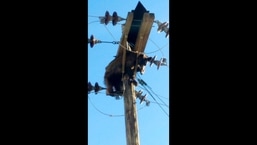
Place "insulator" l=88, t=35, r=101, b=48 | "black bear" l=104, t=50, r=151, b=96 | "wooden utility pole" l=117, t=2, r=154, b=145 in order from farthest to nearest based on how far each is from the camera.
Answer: "black bear" l=104, t=50, r=151, b=96 < "wooden utility pole" l=117, t=2, r=154, b=145 < "insulator" l=88, t=35, r=101, b=48

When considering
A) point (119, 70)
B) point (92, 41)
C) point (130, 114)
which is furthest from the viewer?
point (119, 70)

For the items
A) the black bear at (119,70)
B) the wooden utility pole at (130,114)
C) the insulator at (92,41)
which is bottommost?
the wooden utility pole at (130,114)

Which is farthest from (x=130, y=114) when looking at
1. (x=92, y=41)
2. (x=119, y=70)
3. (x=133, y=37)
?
(x=133, y=37)

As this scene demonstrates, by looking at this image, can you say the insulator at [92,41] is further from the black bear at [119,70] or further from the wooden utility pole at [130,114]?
the wooden utility pole at [130,114]

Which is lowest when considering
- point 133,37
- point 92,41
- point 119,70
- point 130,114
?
point 130,114

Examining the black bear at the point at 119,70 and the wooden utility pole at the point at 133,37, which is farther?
the black bear at the point at 119,70

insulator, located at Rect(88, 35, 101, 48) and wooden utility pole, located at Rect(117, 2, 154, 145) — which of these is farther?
wooden utility pole, located at Rect(117, 2, 154, 145)

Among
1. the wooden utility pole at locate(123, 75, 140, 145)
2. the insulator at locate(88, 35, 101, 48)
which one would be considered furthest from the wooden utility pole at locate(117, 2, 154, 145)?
the insulator at locate(88, 35, 101, 48)

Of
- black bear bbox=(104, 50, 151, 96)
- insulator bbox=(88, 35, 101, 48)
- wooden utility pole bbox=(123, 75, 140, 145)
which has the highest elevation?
insulator bbox=(88, 35, 101, 48)

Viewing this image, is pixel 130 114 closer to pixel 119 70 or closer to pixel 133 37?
pixel 119 70

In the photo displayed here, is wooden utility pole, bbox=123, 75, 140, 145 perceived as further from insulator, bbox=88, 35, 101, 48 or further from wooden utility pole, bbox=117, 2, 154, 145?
insulator, bbox=88, 35, 101, 48

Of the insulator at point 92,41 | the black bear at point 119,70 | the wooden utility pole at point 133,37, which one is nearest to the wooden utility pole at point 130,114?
the wooden utility pole at point 133,37

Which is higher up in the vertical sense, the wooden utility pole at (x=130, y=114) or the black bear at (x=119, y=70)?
the black bear at (x=119, y=70)
